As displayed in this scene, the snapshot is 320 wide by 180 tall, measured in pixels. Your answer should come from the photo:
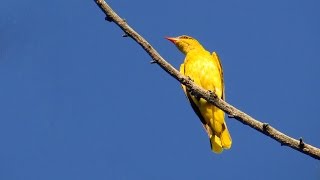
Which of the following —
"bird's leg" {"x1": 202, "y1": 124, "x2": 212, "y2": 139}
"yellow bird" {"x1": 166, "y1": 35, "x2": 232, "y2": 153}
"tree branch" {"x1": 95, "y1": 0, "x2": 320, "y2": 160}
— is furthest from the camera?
"bird's leg" {"x1": 202, "y1": 124, "x2": 212, "y2": 139}

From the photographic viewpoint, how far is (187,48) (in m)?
8.40

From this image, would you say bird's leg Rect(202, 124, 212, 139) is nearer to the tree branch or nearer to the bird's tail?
the bird's tail

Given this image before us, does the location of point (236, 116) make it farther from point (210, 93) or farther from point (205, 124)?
point (205, 124)

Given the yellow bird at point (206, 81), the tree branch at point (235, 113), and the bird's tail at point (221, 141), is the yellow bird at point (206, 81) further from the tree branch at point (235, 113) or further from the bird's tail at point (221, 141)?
the tree branch at point (235, 113)

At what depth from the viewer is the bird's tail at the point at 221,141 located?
6.85m

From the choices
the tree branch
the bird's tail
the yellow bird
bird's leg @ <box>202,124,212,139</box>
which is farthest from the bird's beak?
the tree branch

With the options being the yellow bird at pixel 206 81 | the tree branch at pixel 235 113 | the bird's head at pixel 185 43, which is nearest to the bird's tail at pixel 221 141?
the yellow bird at pixel 206 81

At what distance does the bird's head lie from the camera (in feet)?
27.6

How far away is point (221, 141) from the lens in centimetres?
691

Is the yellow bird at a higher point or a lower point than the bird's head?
lower

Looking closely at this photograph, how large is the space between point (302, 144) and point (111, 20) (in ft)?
5.27

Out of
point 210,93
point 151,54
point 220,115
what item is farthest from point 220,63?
point 151,54

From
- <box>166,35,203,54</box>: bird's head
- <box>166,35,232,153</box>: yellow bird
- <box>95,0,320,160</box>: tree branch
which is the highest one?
<box>166,35,203,54</box>: bird's head

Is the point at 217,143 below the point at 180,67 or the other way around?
below
